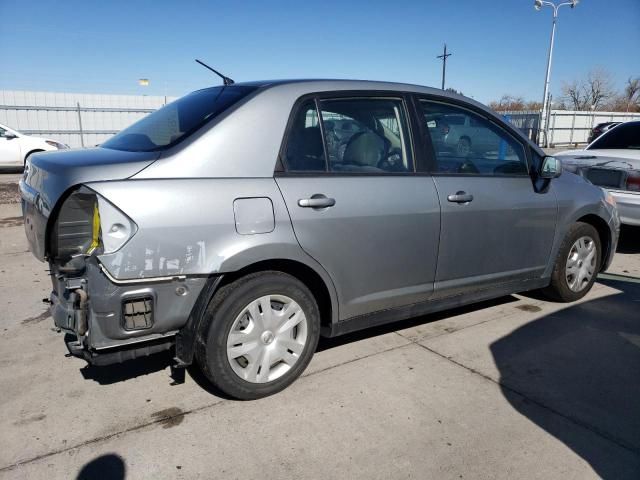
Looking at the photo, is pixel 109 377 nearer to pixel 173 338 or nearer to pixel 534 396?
pixel 173 338

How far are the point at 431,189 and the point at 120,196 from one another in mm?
1933

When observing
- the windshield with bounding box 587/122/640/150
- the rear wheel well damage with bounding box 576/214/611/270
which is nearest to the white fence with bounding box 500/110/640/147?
the windshield with bounding box 587/122/640/150

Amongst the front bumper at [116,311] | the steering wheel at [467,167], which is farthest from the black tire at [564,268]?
the front bumper at [116,311]

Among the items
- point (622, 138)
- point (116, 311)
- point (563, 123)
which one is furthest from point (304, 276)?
point (563, 123)

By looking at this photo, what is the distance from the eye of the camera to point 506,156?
3891 millimetres

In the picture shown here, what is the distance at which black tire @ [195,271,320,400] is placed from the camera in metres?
2.64

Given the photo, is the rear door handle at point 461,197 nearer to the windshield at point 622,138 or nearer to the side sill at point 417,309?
the side sill at point 417,309

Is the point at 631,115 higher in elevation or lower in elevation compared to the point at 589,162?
higher

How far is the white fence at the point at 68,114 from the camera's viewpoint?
19.5 metres

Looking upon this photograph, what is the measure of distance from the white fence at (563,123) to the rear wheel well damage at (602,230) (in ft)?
80.3

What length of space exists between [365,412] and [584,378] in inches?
58.3

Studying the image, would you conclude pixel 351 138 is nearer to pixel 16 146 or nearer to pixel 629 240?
pixel 629 240

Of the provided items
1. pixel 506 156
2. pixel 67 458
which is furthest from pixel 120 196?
pixel 506 156

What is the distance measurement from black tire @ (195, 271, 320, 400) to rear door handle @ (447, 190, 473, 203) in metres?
1.20
